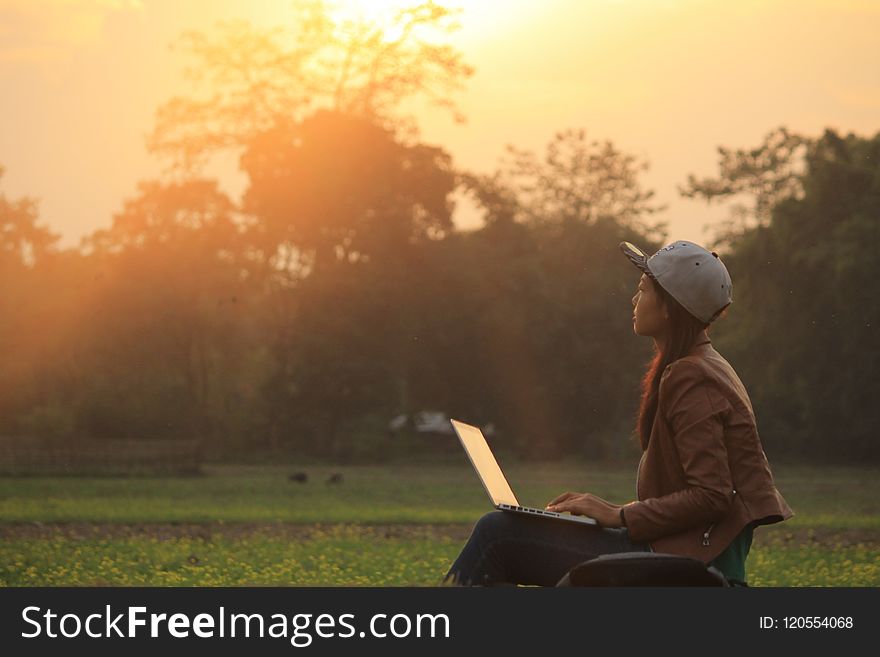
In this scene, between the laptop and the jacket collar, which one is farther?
the jacket collar

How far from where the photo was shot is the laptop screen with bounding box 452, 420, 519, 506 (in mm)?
4703

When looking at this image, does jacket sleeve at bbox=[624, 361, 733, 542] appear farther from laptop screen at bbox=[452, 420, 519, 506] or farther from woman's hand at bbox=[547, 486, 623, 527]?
laptop screen at bbox=[452, 420, 519, 506]

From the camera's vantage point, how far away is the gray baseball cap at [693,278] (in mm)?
4500

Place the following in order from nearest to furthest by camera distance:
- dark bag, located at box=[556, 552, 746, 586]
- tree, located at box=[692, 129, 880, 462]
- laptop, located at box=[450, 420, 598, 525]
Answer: dark bag, located at box=[556, 552, 746, 586] → laptop, located at box=[450, 420, 598, 525] → tree, located at box=[692, 129, 880, 462]

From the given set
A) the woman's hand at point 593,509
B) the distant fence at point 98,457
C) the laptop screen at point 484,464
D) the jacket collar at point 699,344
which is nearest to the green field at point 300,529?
the distant fence at point 98,457

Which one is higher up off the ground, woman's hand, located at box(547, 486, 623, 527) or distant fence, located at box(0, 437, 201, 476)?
woman's hand, located at box(547, 486, 623, 527)

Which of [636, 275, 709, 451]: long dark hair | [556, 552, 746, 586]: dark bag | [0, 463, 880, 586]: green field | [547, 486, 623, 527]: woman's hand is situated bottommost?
[0, 463, 880, 586]: green field

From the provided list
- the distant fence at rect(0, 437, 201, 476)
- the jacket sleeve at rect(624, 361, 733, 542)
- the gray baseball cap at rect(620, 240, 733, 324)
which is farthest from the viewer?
the distant fence at rect(0, 437, 201, 476)

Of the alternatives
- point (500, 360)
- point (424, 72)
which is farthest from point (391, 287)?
point (424, 72)

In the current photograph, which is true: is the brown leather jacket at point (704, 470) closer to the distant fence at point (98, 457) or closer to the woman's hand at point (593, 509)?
the woman's hand at point (593, 509)

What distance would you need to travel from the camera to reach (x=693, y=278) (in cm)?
450

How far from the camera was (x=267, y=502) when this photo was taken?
80.2ft

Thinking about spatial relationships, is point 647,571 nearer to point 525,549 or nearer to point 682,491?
point 682,491

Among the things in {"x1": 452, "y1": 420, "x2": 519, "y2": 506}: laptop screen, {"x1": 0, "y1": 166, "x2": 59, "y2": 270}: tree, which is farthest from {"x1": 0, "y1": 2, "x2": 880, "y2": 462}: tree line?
{"x1": 452, "y1": 420, "x2": 519, "y2": 506}: laptop screen
